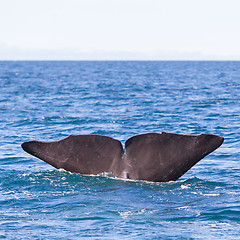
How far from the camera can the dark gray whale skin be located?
322 inches

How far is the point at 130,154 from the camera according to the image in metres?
8.40

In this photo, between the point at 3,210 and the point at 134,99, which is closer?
the point at 3,210

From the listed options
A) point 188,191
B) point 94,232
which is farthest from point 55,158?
point 188,191

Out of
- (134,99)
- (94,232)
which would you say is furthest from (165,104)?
(94,232)

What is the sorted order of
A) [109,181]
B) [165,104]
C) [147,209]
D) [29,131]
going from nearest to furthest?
[147,209]
[109,181]
[29,131]
[165,104]

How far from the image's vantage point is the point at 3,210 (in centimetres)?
857

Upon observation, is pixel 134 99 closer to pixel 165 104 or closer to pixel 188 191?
pixel 165 104

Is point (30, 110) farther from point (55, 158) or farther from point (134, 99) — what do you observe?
point (55, 158)

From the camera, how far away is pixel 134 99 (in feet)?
109

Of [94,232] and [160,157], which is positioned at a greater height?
[160,157]

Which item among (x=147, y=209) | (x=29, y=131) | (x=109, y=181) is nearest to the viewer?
(x=147, y=209)

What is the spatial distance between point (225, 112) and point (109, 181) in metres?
16.8

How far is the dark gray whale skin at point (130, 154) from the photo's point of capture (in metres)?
8.18

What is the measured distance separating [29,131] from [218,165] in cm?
820
